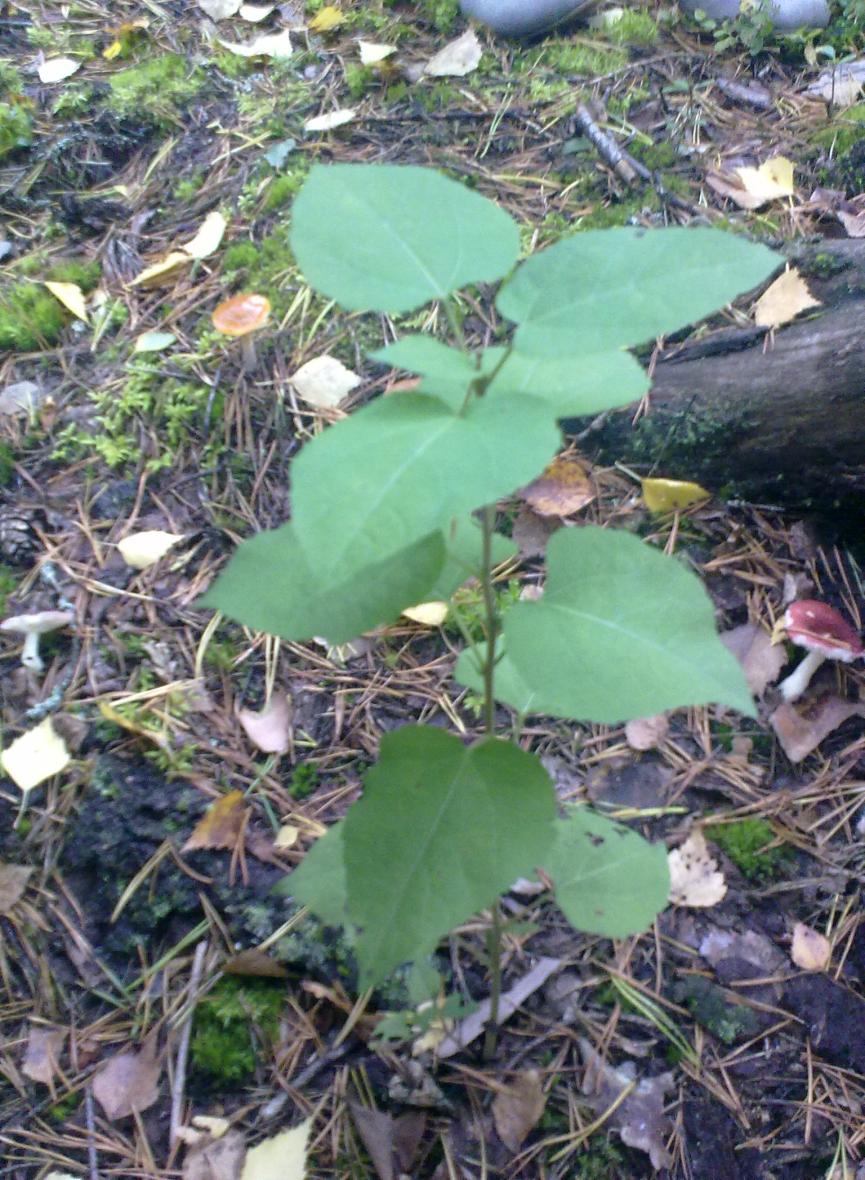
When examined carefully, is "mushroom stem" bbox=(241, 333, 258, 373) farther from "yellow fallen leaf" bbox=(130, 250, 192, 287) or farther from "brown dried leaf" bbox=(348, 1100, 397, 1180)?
"brown dried leaf" bbox=(348, 1100, 397, 1180)

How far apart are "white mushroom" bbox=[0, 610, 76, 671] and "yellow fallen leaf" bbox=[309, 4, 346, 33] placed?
2.74 m

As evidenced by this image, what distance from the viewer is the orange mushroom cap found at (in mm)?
2391

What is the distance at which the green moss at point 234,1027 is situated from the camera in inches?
64.5

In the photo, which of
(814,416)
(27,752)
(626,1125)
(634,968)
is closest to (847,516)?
(814,416)

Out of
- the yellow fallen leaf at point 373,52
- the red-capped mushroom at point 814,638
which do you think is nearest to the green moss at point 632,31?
the yellow fallen leaf at point 373,52

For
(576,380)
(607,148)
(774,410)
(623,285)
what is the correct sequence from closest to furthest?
(623,285) → (576,380) → (774,410) → (607,148)

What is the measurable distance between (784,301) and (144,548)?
6.24 feet

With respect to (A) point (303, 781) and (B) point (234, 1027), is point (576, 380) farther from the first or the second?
(B) point (234, 1027)

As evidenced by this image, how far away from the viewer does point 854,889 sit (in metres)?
1.88

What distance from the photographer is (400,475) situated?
0.84 metres

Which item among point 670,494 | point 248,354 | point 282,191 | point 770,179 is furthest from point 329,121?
point 670,494

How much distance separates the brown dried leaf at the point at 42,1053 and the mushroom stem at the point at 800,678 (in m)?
1.80

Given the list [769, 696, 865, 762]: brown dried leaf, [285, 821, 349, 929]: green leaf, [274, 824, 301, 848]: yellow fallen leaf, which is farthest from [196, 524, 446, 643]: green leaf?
[769, 696, 865, 762]: brown dried leaf

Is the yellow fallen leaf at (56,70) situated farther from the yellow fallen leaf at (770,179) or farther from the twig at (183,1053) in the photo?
the twig at (183,1053)
